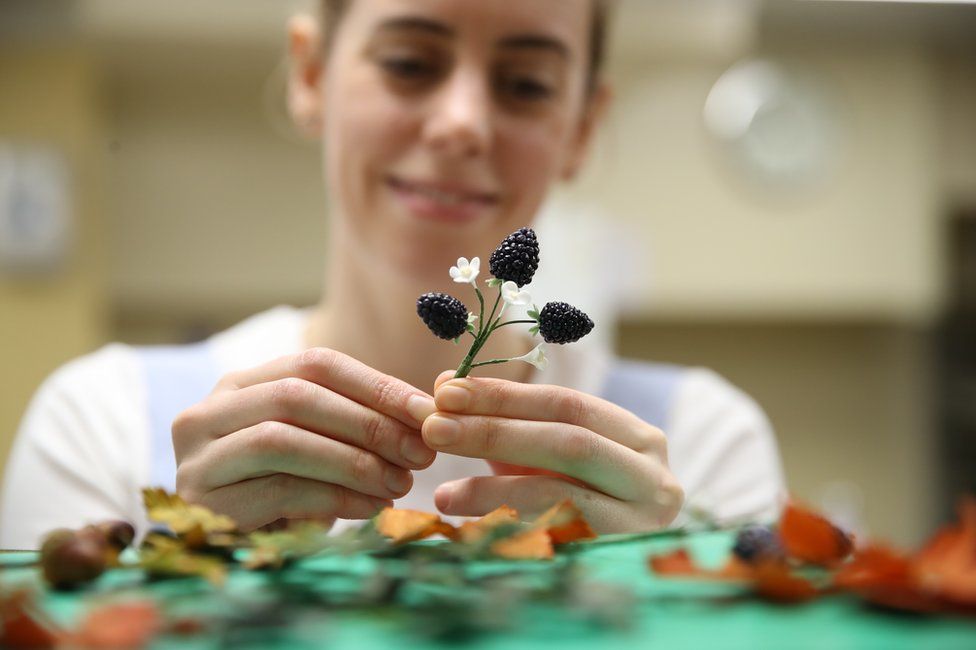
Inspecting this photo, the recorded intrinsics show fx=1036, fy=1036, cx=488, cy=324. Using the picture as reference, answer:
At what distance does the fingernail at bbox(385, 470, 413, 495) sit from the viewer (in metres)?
0.45

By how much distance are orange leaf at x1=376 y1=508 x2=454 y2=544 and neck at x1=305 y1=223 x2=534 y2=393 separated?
79mm

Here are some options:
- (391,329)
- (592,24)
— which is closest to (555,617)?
(391,329)

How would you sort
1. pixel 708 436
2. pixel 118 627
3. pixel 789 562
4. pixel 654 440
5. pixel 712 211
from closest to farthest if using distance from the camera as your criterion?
pixel 118 627 < pixel 789 562 < pixel 654 440 < pixel 708 436 < pixel 712 211

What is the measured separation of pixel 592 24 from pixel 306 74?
0.76 feet

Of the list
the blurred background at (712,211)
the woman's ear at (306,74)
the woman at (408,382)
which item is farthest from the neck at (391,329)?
the blurred background at (712,211)

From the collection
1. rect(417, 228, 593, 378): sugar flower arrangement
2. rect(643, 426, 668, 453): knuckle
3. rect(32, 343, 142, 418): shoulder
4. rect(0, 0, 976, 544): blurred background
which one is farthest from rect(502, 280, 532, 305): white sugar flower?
rect(0, 0, 976, 544): blurred background

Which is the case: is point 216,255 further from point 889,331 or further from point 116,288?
point 889,331

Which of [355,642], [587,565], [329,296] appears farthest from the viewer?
[329,296]

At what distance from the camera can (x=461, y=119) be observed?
23.4 inches

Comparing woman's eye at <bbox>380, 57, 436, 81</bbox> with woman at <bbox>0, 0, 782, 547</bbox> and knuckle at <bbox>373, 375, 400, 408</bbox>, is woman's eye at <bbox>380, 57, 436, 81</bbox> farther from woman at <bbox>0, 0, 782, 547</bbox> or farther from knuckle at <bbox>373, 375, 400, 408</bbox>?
knuckle at <bbox>373, 375, 400, 408</bbox>

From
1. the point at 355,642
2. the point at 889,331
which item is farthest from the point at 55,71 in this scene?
the point at 355,642

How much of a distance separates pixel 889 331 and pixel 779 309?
0.48 metres

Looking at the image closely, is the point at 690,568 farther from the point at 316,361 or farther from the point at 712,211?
the point at 712,211

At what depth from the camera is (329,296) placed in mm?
789
